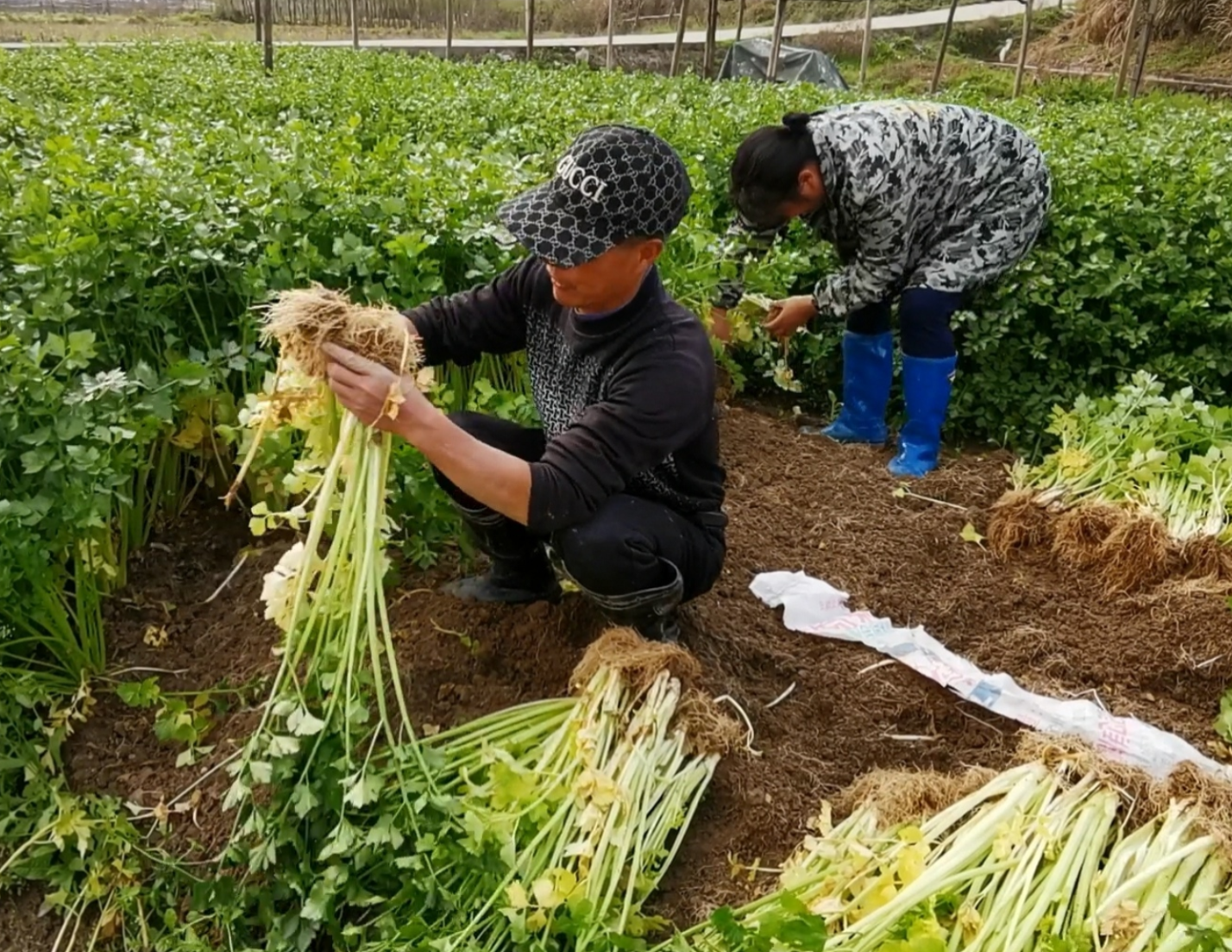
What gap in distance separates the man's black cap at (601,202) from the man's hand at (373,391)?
0.42 meters

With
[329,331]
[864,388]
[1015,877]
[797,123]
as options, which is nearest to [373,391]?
[329,331]

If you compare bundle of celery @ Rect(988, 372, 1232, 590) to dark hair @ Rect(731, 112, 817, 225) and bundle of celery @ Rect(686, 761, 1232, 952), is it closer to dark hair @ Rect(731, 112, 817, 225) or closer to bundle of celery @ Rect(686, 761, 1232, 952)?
dark hair @ Rect(731, 112, 817, 225)

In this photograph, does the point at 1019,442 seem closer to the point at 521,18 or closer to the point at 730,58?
the point at 730,58

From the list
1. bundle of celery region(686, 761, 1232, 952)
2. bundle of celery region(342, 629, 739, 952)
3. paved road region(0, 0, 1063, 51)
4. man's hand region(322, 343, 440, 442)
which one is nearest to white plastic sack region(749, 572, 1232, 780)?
bundle of celery region(686, 761, 1232, 952)

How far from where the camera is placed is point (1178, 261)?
15.5ft

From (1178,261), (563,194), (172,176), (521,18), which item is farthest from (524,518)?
(521,18)

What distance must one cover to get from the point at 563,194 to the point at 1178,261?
11.7 feet

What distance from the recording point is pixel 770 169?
12.6ft

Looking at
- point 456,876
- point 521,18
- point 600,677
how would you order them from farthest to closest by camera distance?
point 521,18, point 600,677, point 456,876

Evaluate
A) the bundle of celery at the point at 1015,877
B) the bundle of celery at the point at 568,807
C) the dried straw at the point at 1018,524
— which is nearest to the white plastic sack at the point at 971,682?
the bundle of celery at the point at 1015,877

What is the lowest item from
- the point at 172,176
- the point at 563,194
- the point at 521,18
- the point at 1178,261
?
the point at 521,18

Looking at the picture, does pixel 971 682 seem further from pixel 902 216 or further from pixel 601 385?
pixel 902 216

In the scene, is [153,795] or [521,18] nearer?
[153,795]

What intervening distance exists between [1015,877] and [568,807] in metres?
0.85
